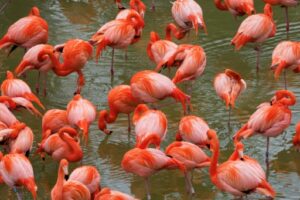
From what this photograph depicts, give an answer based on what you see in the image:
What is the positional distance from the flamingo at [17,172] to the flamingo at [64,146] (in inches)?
20.2

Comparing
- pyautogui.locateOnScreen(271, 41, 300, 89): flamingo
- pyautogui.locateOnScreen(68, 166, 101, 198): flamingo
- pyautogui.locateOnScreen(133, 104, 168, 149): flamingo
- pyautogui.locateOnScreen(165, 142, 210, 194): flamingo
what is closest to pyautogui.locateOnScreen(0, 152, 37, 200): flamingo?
pyautogui.locateOnScreen(68, 166, 101, 198): flamingo

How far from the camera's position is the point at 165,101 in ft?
31.6

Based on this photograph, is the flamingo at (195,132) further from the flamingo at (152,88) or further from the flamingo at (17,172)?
the flamingo at (17,172)

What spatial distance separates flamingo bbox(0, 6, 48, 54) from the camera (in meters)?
10.0

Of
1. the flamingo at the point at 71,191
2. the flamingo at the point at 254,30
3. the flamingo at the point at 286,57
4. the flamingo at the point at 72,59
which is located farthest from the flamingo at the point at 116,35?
the flamingo at the point at 71,191

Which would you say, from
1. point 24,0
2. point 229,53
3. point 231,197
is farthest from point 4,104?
point 24,0

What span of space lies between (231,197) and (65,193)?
54.4 inches

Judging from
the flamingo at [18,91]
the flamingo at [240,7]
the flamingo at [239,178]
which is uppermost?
the flamingo at [240,7]

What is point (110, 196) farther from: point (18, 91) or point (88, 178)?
point (18, 91)

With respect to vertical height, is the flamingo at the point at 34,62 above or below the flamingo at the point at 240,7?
→ below

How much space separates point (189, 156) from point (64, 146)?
3.54ft

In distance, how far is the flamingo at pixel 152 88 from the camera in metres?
8.67

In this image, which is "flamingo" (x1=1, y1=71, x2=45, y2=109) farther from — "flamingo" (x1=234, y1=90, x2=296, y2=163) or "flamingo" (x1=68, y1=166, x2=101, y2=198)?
"flamingo" (x1=234, y1=90, x2=296, y2=163)

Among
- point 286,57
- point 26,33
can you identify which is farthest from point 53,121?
point 286,57
